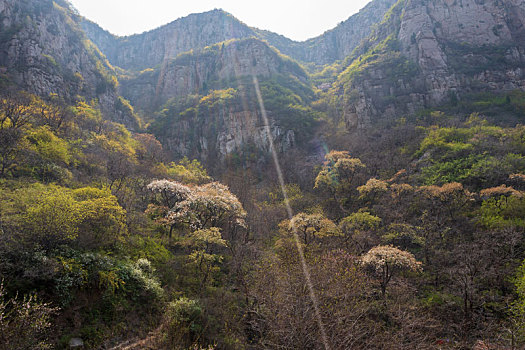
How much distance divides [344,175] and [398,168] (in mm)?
5390

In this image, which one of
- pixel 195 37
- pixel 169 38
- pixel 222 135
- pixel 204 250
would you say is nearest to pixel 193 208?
pixel 204 250

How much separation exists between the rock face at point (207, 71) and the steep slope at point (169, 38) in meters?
17.6

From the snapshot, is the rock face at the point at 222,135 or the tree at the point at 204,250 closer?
the tree at the point at 204,250

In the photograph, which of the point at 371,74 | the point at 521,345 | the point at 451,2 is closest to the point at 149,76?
the point at 371,74

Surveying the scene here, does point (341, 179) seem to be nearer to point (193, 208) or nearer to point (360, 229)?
point (360, 229)

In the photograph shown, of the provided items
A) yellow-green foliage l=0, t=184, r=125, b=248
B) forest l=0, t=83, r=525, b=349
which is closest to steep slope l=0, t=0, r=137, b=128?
forest l=0, t=83, r=525, b=349

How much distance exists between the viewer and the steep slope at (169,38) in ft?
277

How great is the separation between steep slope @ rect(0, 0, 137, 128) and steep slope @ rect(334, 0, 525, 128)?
44.7 meters

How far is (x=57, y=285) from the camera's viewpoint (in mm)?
8695

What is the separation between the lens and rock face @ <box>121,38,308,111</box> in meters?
61.6

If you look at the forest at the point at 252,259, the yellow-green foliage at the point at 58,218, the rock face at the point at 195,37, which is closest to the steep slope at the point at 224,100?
the rock face at the point at 195,37

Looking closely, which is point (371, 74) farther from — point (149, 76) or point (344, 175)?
point (149, 76)

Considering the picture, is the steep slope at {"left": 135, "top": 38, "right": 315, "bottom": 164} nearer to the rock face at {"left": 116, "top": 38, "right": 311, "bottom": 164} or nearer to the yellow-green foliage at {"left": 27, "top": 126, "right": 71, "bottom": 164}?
the rock face at {"left": 116, "top": 38, "right": 311, "bottom": 164}

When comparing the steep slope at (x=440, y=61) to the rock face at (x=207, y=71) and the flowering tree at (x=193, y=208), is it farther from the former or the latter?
the flowering tree at (x=193, y=208)
